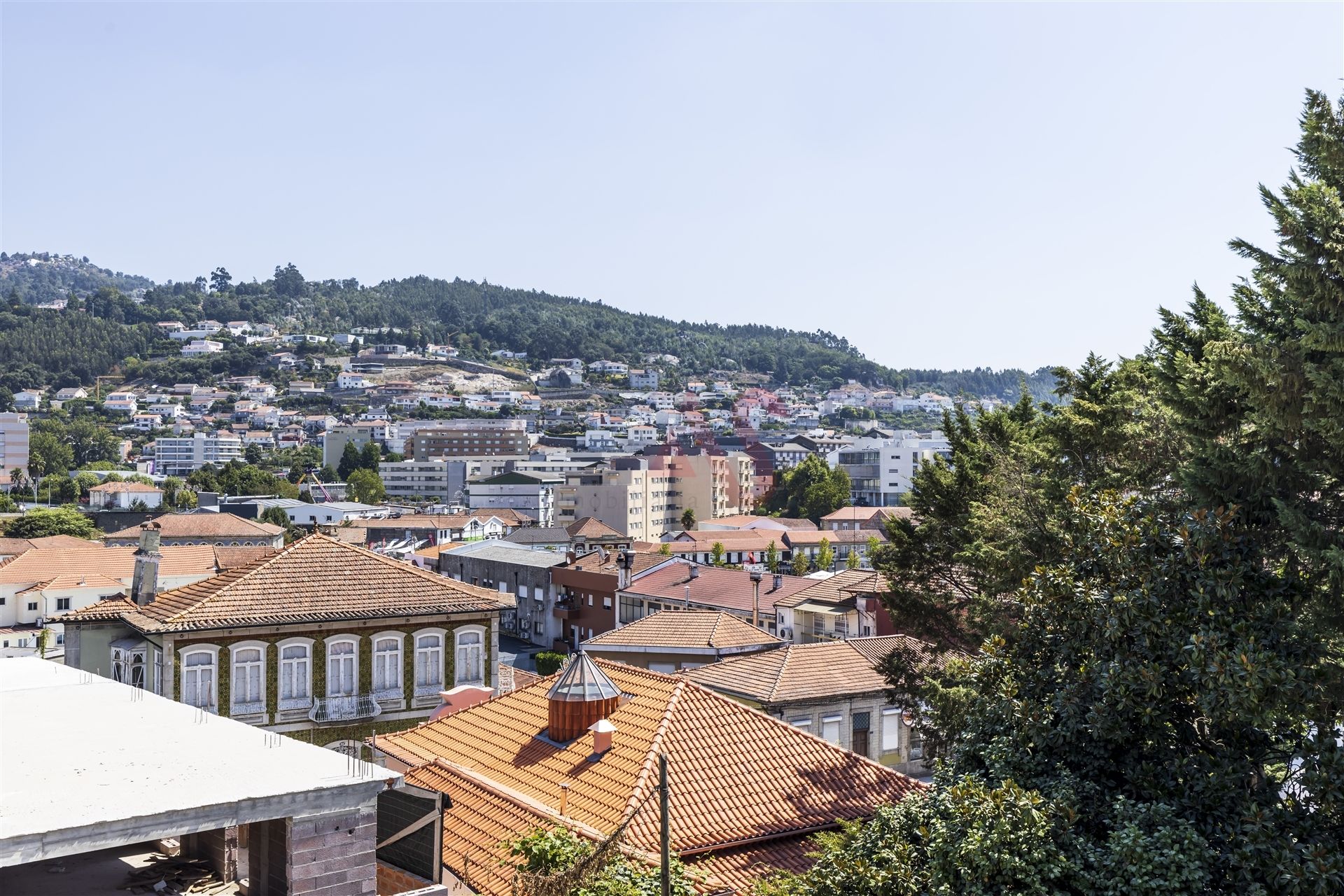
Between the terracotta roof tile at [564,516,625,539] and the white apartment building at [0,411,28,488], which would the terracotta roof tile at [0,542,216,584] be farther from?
the white apartment building at [0,411,28,488]

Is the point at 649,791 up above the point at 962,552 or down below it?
below

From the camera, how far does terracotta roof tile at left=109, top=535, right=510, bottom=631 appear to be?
21062mm

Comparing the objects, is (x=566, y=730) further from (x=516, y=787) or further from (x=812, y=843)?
(x=812, y=843)

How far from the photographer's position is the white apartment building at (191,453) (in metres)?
179

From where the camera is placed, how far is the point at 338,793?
28.4ft

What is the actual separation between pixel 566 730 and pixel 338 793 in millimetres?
8406

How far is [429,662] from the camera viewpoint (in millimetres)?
22828

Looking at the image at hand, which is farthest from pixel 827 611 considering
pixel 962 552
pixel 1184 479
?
pixel 1184 479

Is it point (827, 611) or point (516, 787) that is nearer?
point (516, 787)

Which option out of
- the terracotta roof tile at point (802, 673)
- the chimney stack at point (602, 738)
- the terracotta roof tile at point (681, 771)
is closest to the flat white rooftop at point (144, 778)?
the terracotta roof tile at point (681, 771)

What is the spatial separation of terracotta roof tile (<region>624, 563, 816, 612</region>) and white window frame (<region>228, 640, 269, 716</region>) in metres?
24.4

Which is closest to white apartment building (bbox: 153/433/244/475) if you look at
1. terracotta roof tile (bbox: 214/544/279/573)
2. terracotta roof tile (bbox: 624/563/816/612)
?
terracotta roof tile (bbox: 214/544/279/573)

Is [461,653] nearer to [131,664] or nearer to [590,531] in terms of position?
[131,664]

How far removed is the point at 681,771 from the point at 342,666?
929 cm
